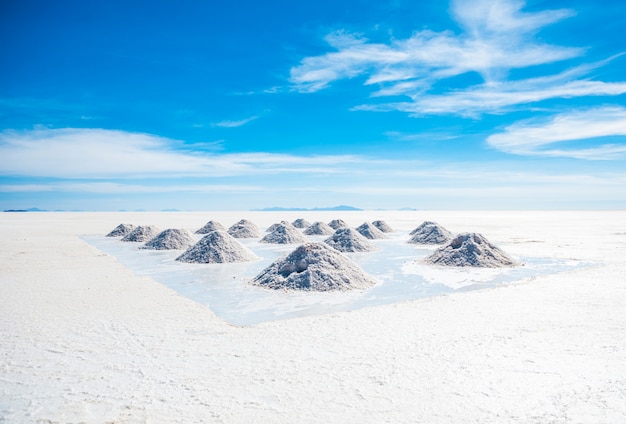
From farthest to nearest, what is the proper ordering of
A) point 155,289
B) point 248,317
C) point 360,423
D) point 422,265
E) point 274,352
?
point 422,265 < point 155,289 < point 248,317 < point 274,352 < point 360,423

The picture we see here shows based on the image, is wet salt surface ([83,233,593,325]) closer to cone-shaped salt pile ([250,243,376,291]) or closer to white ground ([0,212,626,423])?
cone-shaped salt pile ([250,243,376,291])

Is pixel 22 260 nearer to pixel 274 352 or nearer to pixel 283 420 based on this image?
pixel 274 352

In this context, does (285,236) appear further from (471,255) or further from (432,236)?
(471,255)

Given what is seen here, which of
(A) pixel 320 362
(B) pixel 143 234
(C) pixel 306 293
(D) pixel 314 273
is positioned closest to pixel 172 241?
(B) pixel 143 234

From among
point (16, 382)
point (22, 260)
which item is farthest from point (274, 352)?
point (22, 260)

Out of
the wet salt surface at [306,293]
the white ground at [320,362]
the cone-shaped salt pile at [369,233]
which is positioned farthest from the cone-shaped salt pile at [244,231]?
the white ground at [320,362]

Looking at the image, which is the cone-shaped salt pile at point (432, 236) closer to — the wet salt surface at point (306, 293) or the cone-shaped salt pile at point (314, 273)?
→ the wet salt surface at point (306, 293)
